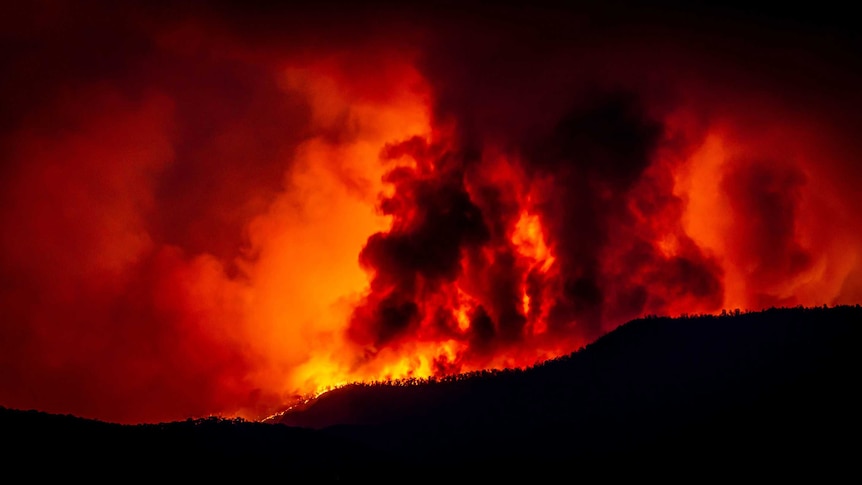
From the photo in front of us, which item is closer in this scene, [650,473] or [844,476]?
[844,476]

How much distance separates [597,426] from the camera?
3023cm

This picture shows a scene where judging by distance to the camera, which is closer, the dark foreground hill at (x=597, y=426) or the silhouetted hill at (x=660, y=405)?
the dark foreground hill at (x=597, y=426)

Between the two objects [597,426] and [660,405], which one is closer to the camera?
[597,426]

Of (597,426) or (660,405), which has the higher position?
(660,405)

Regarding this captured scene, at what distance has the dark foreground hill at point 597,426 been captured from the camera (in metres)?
25.1

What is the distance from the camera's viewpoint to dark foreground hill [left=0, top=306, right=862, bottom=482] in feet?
82.3

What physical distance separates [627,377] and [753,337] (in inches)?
250

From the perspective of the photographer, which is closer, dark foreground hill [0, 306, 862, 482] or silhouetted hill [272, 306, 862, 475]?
dark foreground hill [0, 306, 862, 482]

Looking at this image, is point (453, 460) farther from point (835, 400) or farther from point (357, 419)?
point (835, 400)

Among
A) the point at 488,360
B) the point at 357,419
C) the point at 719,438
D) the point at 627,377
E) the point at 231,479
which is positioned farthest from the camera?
the point at 488,360

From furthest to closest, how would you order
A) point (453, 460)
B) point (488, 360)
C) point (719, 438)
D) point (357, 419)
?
point (488, 360)
point (357, 419)
point (453, 460)
point (719, 438)

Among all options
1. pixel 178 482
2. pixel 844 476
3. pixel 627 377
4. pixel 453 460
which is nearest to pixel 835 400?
pixel 844 476

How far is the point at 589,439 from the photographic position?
2933 centimetres

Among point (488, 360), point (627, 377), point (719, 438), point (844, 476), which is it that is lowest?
point (844, 476)
